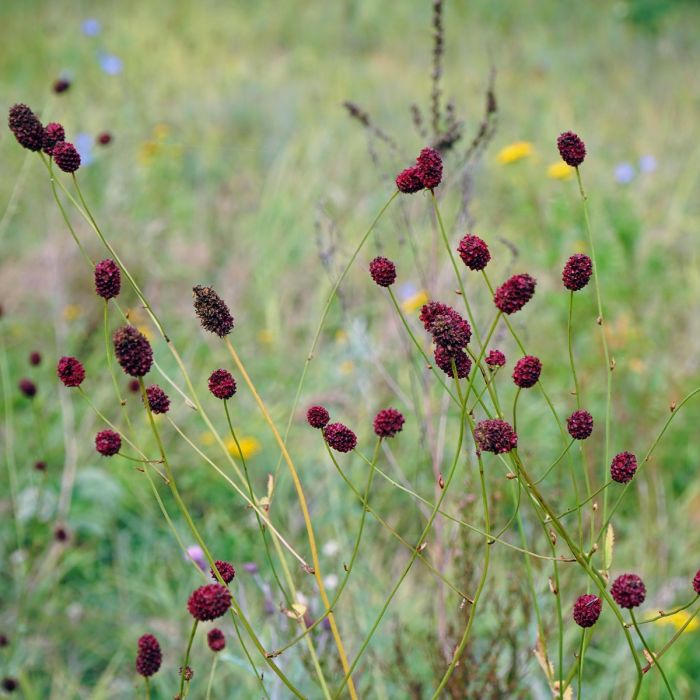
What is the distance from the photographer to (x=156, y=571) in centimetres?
185

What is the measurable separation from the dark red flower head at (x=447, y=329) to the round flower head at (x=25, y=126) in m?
0.41

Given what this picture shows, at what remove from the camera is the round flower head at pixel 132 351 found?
61 centimetres

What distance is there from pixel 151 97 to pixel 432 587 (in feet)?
12.6

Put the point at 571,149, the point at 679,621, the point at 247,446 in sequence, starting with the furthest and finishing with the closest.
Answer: the point at 247,446 < the point at 679,621 < the point at 571,149

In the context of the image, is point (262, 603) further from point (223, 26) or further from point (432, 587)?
point (223, 26)

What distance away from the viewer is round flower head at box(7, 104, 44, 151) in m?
0.78

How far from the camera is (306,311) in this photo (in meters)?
2.87

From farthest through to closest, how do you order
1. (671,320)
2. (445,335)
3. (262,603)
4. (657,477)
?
1. (671,320)
2. (657,477)
3. (262,603)
4. (445,335)

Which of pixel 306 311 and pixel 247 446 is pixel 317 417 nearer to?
pixel 247 446

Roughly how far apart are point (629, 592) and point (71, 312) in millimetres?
2365

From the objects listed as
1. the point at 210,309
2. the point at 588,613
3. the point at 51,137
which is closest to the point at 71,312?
the point at 51,137

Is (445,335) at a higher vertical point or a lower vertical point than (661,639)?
higher

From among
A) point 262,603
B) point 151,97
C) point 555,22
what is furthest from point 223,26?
point 262,603

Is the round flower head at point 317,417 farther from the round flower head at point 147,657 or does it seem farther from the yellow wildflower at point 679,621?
the yellow wildflower at point 679,621
